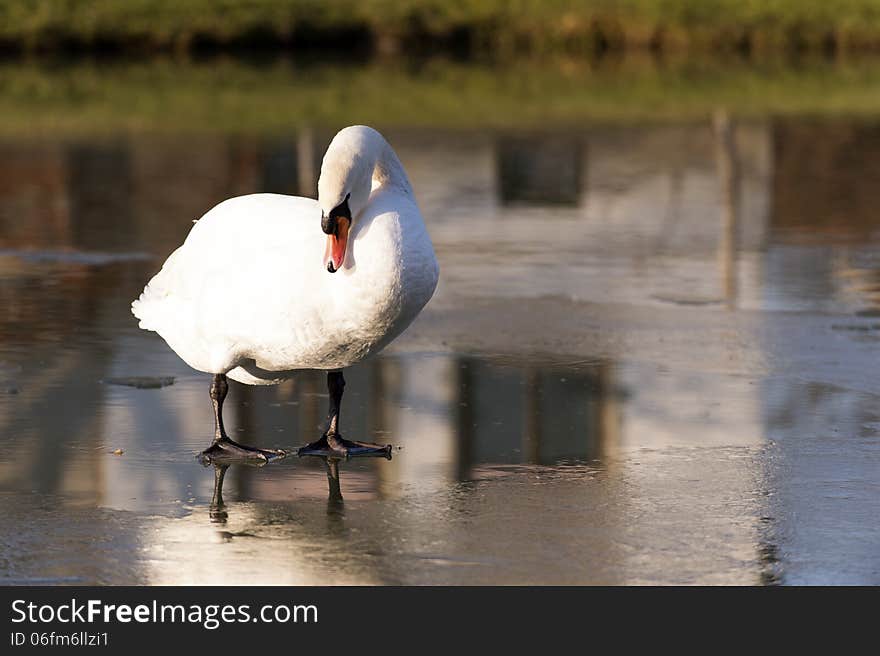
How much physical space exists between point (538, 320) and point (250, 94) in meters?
18.6

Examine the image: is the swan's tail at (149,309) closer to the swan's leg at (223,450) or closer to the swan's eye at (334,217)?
the swan's leg at (223,450)

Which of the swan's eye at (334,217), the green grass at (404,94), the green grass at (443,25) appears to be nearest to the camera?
the swan's eye at (334,217)

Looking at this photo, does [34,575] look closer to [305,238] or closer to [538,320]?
[305,238]

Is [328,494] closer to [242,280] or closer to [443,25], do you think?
[242,280]

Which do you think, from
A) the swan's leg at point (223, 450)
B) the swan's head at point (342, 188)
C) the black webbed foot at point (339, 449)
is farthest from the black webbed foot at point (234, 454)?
the swan's head at point (342, 188)

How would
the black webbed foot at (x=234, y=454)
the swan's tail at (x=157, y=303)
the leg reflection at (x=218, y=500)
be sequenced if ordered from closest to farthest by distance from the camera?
the leg reflection at (x=218, y=500) → the black webbed foot at (x=234, y=454) → the swan's tail at (x=157, y=303)

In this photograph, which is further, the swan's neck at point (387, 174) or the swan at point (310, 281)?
the swan's neck at point (387, 174)

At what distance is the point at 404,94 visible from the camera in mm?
29094

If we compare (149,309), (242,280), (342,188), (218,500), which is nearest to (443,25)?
(149,309)

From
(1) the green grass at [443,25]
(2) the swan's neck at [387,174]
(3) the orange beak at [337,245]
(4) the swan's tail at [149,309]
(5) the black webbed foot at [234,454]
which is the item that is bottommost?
(5) the black webbed foot at [234,454]

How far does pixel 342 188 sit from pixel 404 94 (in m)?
22.1

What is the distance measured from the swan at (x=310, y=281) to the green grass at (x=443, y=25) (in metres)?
31.2

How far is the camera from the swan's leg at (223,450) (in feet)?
26.1
